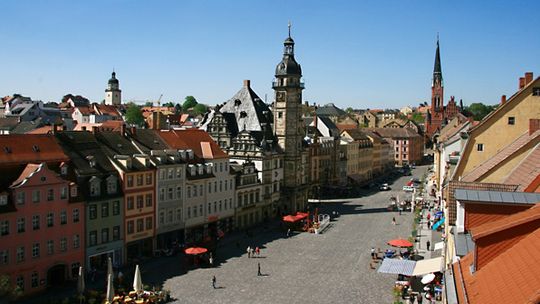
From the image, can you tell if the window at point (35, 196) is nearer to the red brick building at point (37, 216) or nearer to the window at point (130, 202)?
the red brick building at point (37, 216)

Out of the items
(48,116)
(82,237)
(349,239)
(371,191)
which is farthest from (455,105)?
(82,237)

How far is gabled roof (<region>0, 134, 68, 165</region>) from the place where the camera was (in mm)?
43156

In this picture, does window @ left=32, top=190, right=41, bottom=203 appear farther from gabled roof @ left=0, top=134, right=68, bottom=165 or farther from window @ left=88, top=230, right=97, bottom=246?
window @ left=88, top=230, right=97, bottom=246

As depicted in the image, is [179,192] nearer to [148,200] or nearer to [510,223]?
[148,200]

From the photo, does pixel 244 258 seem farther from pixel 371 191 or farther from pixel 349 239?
pixel 371 191

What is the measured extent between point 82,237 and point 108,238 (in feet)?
9.80

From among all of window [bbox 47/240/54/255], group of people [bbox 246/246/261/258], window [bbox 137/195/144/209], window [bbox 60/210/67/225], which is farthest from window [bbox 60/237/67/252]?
group of people [bbox 246/246/261/258]

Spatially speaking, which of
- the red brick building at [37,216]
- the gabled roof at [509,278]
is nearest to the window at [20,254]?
the red brick building at [37,216]

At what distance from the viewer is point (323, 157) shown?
104 m

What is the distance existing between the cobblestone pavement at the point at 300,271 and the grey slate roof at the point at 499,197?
19.4m

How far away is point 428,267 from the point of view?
39594 mm

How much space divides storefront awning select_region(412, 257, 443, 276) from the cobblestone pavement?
Answer: 2709 mm

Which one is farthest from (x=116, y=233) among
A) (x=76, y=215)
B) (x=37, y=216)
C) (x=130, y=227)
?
(x=37, y=216)

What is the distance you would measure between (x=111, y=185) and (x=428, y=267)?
2595 centimetres
